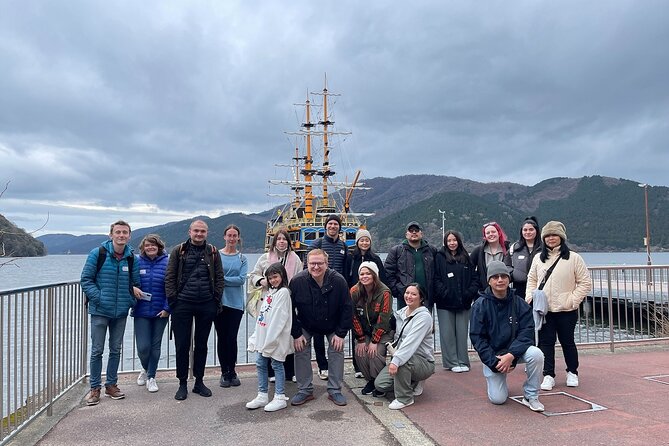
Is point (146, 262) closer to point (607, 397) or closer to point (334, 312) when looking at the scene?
point (334, 312)

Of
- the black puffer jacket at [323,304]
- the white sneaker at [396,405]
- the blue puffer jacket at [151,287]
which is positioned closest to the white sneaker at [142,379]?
the blue puffer jacket at [151,287]

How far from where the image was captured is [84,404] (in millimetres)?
5172

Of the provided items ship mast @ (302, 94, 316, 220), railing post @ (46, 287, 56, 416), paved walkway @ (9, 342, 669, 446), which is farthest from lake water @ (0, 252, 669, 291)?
ship mast @ (302, 94, 316, 220)

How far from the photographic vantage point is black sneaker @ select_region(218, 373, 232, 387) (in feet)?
19.2

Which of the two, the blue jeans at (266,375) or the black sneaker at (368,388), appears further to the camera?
the black sneaker at (368,388)

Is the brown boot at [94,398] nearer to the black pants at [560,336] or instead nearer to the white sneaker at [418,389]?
the white sneaker at [418,389]

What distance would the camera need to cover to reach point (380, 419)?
15.0ft

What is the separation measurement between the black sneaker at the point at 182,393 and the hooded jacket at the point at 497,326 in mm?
3123

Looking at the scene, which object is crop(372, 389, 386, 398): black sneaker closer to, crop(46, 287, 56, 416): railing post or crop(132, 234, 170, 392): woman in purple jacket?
crop(132, 234, 170, 392): woman in purple jacket

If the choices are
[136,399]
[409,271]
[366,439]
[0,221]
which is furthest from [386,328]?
[0,221]

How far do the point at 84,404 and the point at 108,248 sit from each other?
1634mm

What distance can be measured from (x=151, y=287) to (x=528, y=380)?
412 cm

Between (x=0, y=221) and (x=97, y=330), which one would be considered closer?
(x=97, y=330)

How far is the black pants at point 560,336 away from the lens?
555 cm
